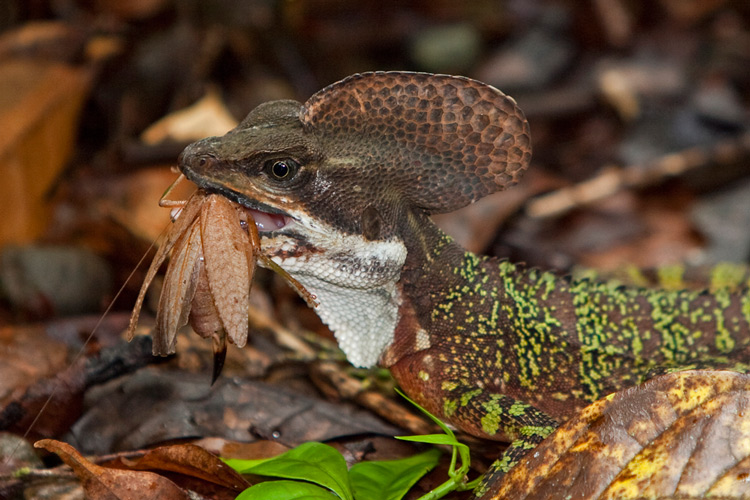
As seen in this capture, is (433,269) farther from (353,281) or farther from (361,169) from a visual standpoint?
(361,169)

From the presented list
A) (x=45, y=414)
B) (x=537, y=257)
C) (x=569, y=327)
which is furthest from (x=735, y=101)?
(x=45, y=414)

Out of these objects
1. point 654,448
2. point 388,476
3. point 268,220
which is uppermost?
point 268,220

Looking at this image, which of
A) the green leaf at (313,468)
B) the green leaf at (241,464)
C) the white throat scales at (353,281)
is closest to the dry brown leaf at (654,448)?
the green leaf at (313,468)

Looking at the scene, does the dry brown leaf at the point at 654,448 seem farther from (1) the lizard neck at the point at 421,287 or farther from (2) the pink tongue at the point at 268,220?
(2) the pink tongue at the point at 268,220

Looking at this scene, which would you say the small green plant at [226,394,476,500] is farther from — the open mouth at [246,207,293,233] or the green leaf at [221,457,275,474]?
the open mouth at [246,207,293,233]

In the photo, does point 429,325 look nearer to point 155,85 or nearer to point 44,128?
point 44,128

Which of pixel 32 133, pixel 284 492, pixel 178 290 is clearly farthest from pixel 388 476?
pixel 32 133
